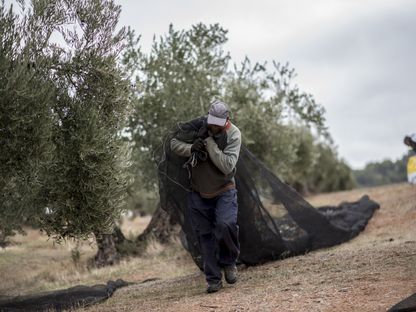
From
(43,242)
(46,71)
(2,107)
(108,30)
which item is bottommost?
(43,242)

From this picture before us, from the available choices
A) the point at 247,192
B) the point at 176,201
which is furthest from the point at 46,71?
the point at 247,192

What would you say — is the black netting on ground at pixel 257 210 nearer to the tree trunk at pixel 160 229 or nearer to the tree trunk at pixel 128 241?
the tree trunk at pixel 128 241

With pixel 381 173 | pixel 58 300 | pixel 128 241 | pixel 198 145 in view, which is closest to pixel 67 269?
pixel 128 241

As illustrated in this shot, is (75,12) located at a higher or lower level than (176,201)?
higher

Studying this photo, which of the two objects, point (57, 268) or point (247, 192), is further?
point (57, 268)

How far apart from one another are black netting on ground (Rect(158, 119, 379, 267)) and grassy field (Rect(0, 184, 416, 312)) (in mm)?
268

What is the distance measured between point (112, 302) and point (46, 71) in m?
3.17

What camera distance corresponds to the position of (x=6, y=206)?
366 inches

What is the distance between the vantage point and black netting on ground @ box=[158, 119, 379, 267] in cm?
877

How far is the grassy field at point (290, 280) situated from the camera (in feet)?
19.9

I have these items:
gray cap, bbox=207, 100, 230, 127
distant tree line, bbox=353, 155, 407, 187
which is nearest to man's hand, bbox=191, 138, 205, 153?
gray cap, bbox=207, 100, 230, 127

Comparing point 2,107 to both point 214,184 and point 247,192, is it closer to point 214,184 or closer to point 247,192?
point 214,184

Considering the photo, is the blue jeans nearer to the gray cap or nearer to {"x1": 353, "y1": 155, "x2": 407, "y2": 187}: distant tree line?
the gray cap

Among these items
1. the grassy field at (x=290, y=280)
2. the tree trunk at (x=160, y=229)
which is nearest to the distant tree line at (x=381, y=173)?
the tree trunk at (x=160, y=229)
